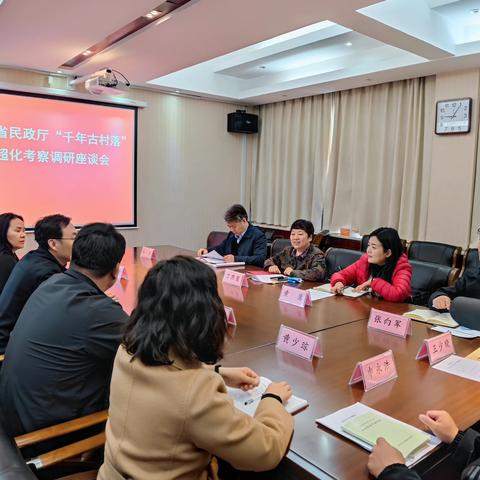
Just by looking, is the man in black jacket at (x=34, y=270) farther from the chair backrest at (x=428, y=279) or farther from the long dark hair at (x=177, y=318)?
the chair backrest at (x=428, y=279)

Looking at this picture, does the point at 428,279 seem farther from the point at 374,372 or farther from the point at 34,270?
the point at 34,270

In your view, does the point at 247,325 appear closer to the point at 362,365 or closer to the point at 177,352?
the point at 362,365

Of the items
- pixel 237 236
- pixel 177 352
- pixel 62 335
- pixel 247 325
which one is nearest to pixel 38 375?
pixel 62 335

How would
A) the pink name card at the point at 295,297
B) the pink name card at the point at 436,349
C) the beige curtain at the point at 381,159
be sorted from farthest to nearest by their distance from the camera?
the beige curtain at the point at 381,159 < the pink name card at the point at 295,297 < the pink name card at the point at 436,349

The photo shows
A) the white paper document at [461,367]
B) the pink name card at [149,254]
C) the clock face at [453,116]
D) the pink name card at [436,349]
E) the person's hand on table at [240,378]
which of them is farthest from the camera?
the clock face at [453,116]

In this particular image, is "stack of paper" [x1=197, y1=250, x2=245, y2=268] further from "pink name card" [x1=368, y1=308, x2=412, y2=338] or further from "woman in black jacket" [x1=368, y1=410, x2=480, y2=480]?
"woman in black jacket" [x1=368, y1=410, x2=480, y2=480]

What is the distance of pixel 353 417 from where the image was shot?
1.25m

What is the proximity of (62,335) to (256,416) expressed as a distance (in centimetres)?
70

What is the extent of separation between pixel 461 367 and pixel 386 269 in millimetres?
1154

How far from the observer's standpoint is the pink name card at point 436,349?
5.53 ft

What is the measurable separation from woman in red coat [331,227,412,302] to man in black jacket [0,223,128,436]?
1590mm

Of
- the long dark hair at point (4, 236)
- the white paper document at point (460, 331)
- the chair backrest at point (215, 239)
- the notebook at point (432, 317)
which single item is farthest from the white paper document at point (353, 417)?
the chair backrest at point (215, 239)

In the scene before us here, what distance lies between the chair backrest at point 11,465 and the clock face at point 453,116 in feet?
14.1

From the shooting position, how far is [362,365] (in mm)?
1446
